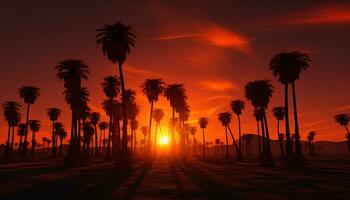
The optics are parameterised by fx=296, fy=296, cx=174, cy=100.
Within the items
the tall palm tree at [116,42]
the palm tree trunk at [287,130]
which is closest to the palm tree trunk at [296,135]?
the palm tree trunk at [287,130]

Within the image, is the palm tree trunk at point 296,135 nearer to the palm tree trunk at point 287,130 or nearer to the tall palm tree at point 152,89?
the palm tree trunk at point 287,130

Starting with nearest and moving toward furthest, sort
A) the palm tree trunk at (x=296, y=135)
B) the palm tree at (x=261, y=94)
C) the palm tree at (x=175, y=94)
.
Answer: the palm tree trunk at (x=296, y=135) → the palm tree at (x=261, y=94) → the palm tree at (x=175, y=94)

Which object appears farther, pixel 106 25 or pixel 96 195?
pixel 106 25

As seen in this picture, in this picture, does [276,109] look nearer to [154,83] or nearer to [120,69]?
[154,83]

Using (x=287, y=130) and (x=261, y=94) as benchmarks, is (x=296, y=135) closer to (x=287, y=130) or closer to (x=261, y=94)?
(x=287, y=130)

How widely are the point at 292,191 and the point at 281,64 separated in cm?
3047

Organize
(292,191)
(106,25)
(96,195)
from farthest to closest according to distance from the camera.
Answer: (106,25) → (292,191) → (96,195)

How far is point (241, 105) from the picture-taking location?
292ft

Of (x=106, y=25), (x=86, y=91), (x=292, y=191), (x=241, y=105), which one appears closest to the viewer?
(x=292, y=191)

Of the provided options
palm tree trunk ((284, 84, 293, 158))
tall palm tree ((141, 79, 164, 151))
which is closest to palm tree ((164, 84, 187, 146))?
tall palm tree ((141, 79, 164, 151))

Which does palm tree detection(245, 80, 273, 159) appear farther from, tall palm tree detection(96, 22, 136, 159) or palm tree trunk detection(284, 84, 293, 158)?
tall palm tree detection(96, 22, 136, 159)

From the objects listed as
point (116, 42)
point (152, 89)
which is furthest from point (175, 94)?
point (116, 42)

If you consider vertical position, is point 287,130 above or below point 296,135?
above

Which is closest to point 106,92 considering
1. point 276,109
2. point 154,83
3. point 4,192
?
point 154,83
